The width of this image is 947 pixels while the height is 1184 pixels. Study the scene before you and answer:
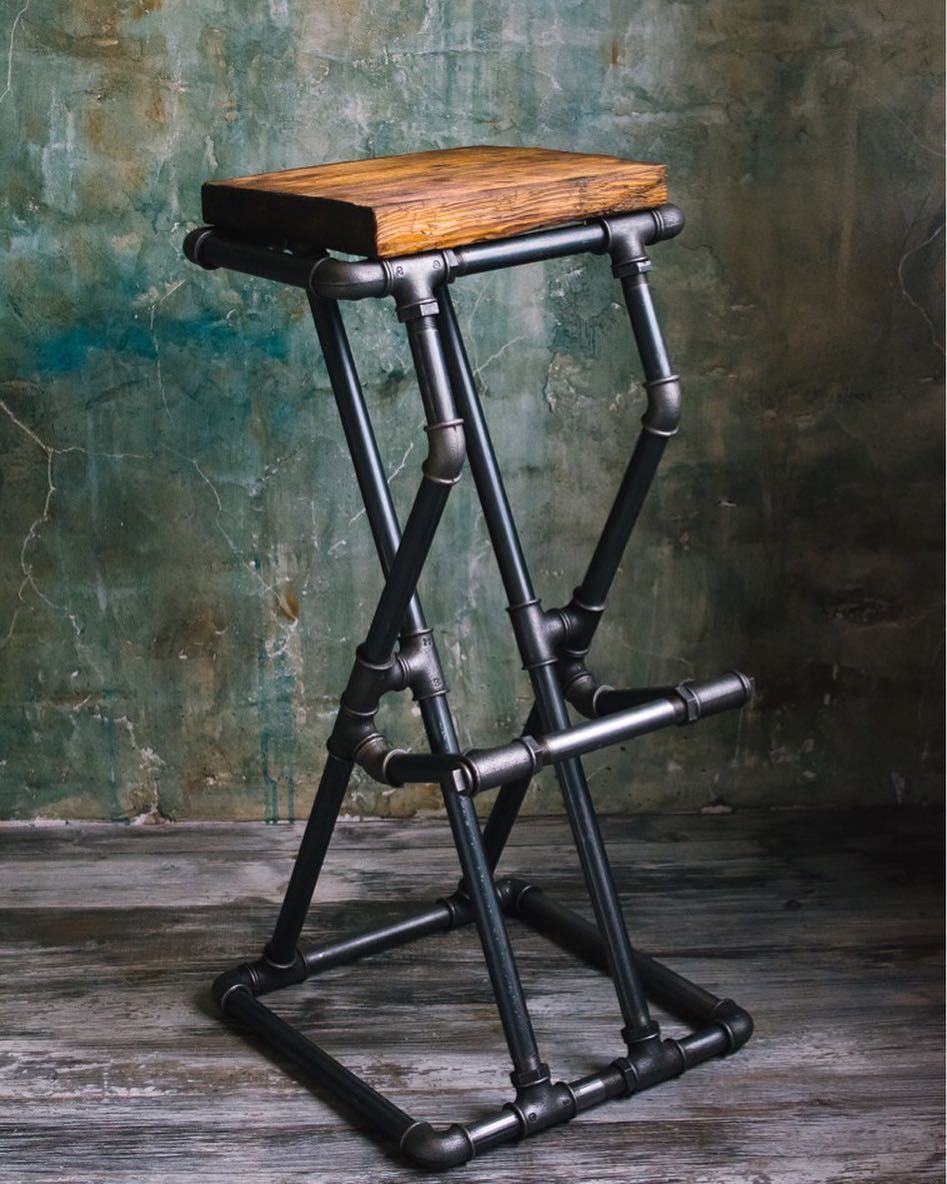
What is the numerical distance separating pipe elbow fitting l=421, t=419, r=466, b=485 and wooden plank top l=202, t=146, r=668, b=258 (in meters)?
0.23

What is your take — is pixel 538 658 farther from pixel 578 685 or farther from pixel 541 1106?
pixel 541 1106

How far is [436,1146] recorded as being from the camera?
226 cm

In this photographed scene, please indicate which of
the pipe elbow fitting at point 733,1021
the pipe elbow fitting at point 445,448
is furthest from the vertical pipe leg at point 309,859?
the pipe elbow fitting at point 733,1021

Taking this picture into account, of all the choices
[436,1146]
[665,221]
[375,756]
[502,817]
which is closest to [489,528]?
[375,756]

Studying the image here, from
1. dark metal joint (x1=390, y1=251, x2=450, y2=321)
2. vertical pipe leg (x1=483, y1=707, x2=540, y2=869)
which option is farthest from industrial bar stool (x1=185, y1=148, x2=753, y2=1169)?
vertical pipe leg (x1=483, y1=707, x2=540, y2=869)

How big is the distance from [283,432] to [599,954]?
1.17m

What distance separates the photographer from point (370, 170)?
2.42 metres

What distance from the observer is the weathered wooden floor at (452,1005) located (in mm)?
2312

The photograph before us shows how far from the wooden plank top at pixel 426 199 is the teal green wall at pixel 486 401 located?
2.01 ft

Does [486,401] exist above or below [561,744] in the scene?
above

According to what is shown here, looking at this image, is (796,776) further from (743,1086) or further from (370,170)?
(370,170)

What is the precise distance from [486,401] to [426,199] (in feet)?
3.50

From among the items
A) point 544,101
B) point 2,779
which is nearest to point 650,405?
point 544,101

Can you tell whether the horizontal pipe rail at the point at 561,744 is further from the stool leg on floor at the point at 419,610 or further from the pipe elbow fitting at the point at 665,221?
the pipe elbow fitting at the point at 665,221
